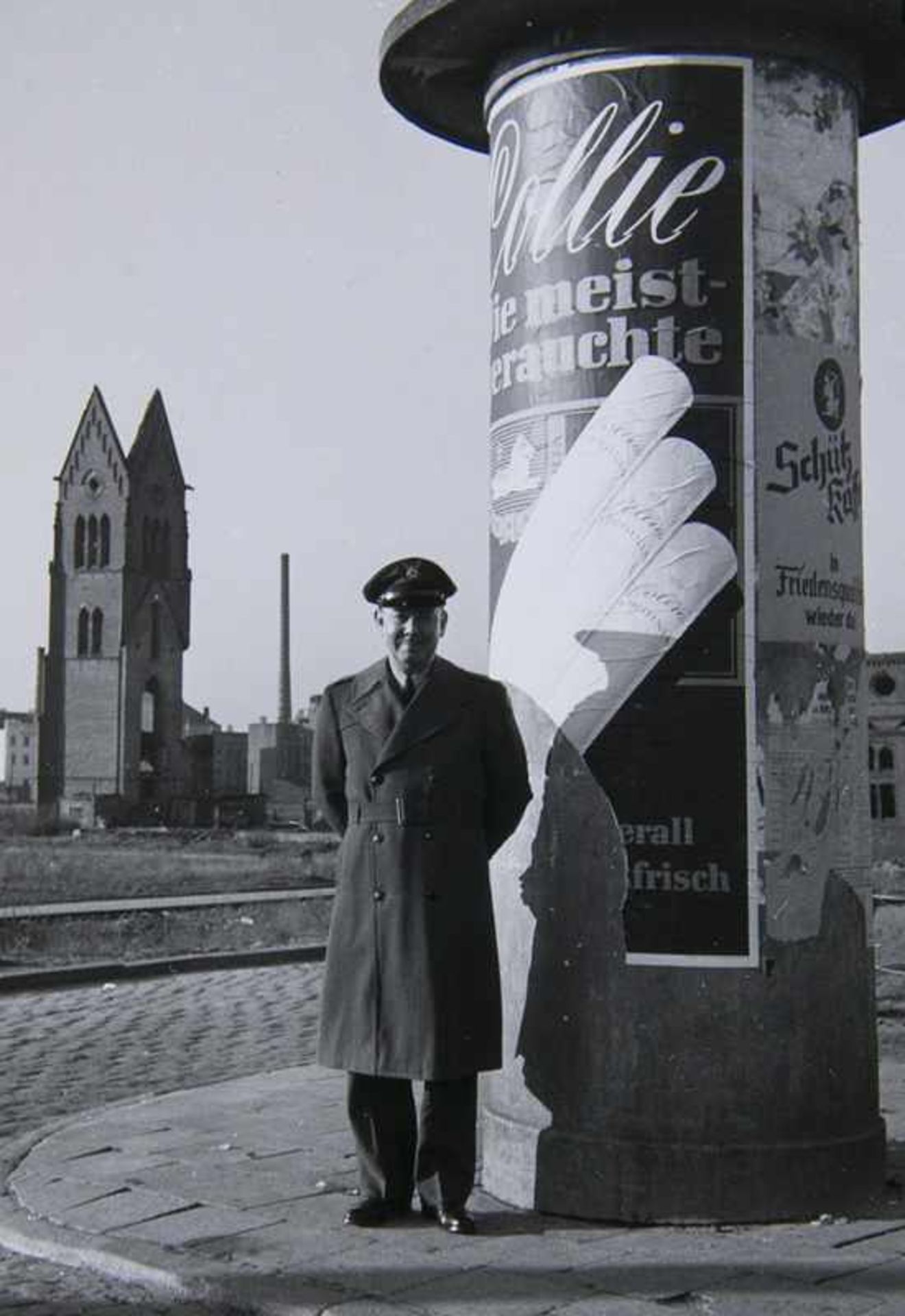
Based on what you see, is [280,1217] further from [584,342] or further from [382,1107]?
[584,342]

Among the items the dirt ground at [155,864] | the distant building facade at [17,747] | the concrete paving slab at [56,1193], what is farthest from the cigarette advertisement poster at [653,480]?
the distant building facade at [17,747]

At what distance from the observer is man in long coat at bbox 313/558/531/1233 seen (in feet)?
17.7

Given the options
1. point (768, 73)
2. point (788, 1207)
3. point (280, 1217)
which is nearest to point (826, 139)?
point (768, 73)

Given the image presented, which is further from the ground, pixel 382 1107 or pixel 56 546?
pixel 56 546

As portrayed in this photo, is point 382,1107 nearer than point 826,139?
Yes

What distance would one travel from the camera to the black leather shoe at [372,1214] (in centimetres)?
540

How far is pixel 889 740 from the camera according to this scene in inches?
2982

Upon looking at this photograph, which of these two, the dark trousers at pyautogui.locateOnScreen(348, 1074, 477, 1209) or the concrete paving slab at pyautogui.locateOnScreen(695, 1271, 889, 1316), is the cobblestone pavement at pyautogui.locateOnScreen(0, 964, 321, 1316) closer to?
the dark trousers at pyautogui.locateOnScreen(348, 1074, 477, 1209)

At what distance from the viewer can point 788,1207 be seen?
5.48 meters

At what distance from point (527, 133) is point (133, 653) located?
278ft

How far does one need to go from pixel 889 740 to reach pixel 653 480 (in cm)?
7246

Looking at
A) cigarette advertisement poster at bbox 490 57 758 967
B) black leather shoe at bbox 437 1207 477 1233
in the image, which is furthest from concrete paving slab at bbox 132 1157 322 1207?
cigarette advertisement poster at bbox 490 57 758 967

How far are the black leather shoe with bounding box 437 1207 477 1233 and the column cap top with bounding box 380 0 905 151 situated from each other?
151 inches

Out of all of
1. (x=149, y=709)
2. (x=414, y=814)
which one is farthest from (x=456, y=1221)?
(x=149, y=709)
